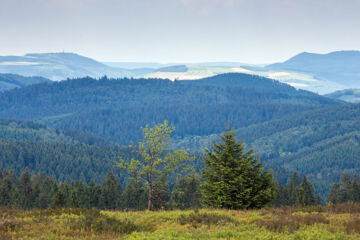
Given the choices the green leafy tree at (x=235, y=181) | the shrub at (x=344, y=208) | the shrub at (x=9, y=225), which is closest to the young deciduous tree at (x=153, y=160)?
the green leafy tree at (x=235, y=181)

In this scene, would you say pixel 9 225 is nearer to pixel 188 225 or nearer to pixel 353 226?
pixel 188 225

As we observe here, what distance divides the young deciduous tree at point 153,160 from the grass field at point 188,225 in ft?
51.2

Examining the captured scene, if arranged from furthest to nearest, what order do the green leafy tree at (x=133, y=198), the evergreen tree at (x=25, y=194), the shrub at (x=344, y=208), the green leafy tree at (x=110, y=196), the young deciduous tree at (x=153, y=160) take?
the green leafy tree at (x=110, y=196), the green leafy tree at (x=133, y=198), the evergreen tree at (x=25, y=194), the young deciduous tree at (x=153, y=160), the shrub at (x=344, y=208)

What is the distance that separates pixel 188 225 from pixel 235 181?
46.1 ft

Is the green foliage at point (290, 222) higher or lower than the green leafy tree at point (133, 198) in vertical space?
higher

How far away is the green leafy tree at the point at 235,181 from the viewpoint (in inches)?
1475

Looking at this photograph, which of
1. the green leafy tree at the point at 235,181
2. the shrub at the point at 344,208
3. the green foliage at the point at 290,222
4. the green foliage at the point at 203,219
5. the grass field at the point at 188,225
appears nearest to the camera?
the grass field at the point at 188,225

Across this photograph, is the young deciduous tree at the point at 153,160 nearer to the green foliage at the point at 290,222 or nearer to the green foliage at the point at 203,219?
the green foliage at the point at 203,219

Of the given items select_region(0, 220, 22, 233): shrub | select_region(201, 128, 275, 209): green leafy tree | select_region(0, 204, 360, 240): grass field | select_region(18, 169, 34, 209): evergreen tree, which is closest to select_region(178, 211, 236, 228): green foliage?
select_region(0, 204, 360, 240): grass field

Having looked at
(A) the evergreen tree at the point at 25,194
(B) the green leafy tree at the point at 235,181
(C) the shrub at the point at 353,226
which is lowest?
(A) the evergreen tree at the point at 25,194

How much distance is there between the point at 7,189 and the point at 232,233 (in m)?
119

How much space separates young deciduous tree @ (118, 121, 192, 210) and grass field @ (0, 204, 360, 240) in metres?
15.6

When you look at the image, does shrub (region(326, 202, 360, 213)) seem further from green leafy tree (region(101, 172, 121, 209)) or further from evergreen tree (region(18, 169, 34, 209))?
evergreen tree (region(18, 169, 34, 209))

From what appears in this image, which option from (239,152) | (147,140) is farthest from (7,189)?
(239,152)
